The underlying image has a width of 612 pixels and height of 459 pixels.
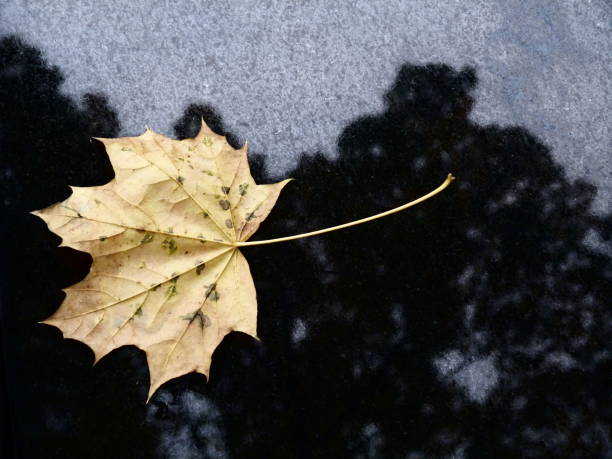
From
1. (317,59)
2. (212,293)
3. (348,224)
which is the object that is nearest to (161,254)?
(212,293)

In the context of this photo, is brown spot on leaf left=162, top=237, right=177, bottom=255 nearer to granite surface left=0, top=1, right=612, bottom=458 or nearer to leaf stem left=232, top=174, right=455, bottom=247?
leaf stem left=232, top=174, right=455, bottom=247

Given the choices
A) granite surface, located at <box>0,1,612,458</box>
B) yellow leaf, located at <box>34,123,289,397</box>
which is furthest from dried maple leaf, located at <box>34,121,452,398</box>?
granite surface, located at <box>0,1,612,458</box>

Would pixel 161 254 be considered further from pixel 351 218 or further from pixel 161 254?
pixel 351 218

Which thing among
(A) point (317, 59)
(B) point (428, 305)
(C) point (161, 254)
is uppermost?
(A) point (317, 59)

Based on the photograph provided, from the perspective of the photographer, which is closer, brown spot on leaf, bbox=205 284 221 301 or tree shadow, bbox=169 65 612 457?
brown spot on leaf, bbox=205 284 221 301

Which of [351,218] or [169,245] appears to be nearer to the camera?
[169,245]

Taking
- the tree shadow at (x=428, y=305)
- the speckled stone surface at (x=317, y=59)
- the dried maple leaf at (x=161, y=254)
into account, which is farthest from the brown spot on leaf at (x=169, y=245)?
the speckled stone surface at (x=317, y=59)

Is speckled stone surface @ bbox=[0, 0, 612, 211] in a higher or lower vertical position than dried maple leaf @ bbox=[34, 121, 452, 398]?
higher

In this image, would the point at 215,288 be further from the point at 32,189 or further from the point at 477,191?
the point at 477,191
